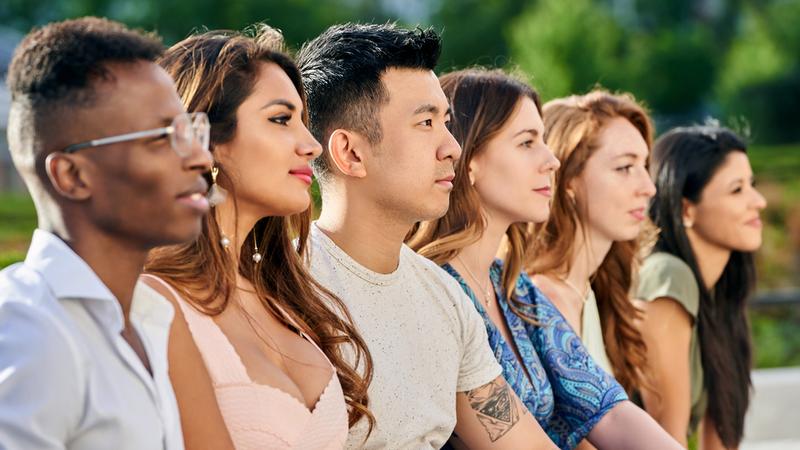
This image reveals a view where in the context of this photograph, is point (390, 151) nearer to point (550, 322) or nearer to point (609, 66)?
point (550, 322)

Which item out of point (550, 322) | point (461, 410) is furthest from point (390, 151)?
point (550, 322)

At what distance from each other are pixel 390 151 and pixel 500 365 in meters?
0.79

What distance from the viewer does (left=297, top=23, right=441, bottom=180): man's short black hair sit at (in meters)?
3.34

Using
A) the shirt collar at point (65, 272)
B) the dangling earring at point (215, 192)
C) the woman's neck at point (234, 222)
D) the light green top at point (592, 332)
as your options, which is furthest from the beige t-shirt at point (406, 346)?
the light green top at point (592, 332)

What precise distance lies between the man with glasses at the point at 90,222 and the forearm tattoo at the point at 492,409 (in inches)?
57.3

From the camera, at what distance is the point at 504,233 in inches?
161

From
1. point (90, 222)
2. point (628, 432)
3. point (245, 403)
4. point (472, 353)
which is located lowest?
point (628, 432)

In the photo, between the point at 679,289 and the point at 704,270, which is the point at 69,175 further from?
the point at 704,270

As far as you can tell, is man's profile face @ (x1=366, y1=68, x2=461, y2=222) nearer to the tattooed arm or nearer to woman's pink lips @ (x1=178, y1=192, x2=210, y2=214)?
the tattooed arm

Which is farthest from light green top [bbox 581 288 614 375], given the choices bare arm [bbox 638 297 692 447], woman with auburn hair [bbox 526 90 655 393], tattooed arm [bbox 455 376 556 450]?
tattooed arm [bbox 455 376 556 450]

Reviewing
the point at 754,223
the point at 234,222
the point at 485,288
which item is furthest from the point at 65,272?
the point at 754,223

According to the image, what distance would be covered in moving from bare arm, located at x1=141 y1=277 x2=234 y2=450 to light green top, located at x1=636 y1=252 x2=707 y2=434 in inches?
120

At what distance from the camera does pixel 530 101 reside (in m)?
4.08

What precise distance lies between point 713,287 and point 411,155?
258cm
